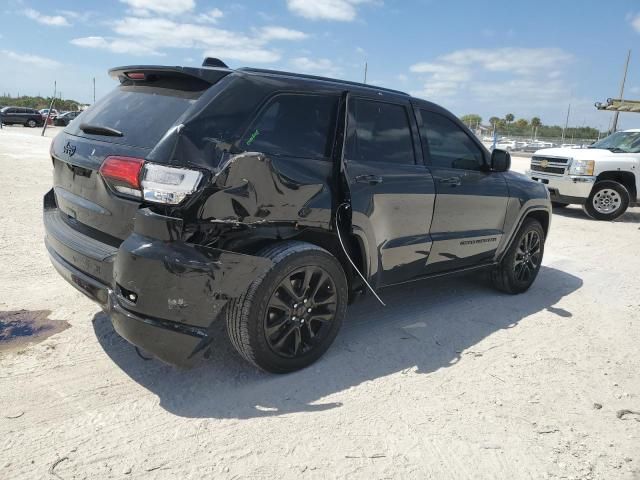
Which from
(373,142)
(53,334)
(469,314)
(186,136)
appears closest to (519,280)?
(469,314)

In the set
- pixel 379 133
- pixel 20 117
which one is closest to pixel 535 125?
pixel 20 117

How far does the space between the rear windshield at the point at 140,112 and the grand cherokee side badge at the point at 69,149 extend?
0.10 metres

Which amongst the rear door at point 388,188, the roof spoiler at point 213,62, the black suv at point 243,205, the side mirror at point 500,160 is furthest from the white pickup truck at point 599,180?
the roof spoiler at point 213,62

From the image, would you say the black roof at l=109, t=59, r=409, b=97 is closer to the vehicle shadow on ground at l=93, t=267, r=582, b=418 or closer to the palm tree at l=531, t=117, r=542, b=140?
the vehicle shadow on ground at l=93, t=267, r=582, b=418

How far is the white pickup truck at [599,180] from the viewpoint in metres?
10.5

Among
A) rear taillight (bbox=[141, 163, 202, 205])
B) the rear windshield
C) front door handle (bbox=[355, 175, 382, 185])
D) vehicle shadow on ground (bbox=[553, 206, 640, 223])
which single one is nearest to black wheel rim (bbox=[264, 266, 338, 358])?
front door handle (bbox=[355, 175, 382, 185])

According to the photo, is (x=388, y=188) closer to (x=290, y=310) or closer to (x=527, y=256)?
(x=290, y=310)

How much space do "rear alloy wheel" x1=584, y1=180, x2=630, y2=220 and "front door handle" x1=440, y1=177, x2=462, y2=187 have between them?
772 centimetres

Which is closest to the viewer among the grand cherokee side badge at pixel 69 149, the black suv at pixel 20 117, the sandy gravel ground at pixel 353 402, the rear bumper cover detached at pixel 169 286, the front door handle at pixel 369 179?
the sandy gravel ground at pixel 353 402

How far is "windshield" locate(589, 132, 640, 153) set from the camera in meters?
10.9

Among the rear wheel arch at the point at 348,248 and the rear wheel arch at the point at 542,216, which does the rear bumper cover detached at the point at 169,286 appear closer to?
the rear wheel arch at the point at 348,248

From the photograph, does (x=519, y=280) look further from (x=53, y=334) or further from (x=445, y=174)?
(x=53, y=334)

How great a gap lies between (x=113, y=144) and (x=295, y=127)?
1079 millimetres

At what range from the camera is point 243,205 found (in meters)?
2.80
